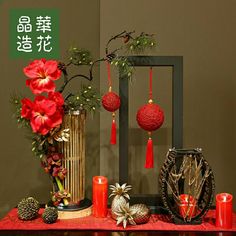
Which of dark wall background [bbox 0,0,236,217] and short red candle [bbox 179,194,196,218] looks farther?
dark wall background [bbox 0,0,236,217]

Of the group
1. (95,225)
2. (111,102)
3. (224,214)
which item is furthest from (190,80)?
(95,225)

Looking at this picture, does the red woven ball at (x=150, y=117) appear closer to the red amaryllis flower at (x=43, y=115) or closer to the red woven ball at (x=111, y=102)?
the red woven ball at (x=111, y=102)

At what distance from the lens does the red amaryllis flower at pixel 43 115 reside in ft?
3.61

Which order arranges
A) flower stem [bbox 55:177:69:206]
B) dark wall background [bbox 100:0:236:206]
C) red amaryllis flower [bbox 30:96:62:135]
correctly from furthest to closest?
dark wall background [bbox 100:0:236:206] → flower stem [bbox 55:177:69:206] → red amaryllis flower [bbox 30:96:62:135]

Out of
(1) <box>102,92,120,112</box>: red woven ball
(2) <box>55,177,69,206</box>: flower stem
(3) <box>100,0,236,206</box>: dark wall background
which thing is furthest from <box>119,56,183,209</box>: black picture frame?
(3) <box>100,0,236,206</box>: dark wall background

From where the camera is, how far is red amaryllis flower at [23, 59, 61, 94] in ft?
3.64

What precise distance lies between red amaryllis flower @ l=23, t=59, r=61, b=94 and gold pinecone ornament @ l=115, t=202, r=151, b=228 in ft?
1.31

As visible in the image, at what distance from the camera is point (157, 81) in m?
1.55

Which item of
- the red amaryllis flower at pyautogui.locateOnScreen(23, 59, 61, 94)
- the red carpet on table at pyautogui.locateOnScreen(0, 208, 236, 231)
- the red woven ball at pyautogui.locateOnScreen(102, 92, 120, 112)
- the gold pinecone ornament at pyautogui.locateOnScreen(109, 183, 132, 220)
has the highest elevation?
the red amaryllis flower at pyautogui.locateOnScreen(23, 59, 61, 94)

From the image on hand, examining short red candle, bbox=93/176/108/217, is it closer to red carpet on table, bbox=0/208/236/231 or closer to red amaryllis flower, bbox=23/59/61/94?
red carpet on table, bbox=0/208/236/231

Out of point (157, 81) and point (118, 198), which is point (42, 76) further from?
point (157, 81)

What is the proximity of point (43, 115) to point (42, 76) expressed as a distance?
0.37ft

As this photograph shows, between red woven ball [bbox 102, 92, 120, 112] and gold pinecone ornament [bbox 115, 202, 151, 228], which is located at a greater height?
red woven ball [bbox 102, 92, 120, 112]

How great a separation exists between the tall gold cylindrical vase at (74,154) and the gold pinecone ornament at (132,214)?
15 centimetres
